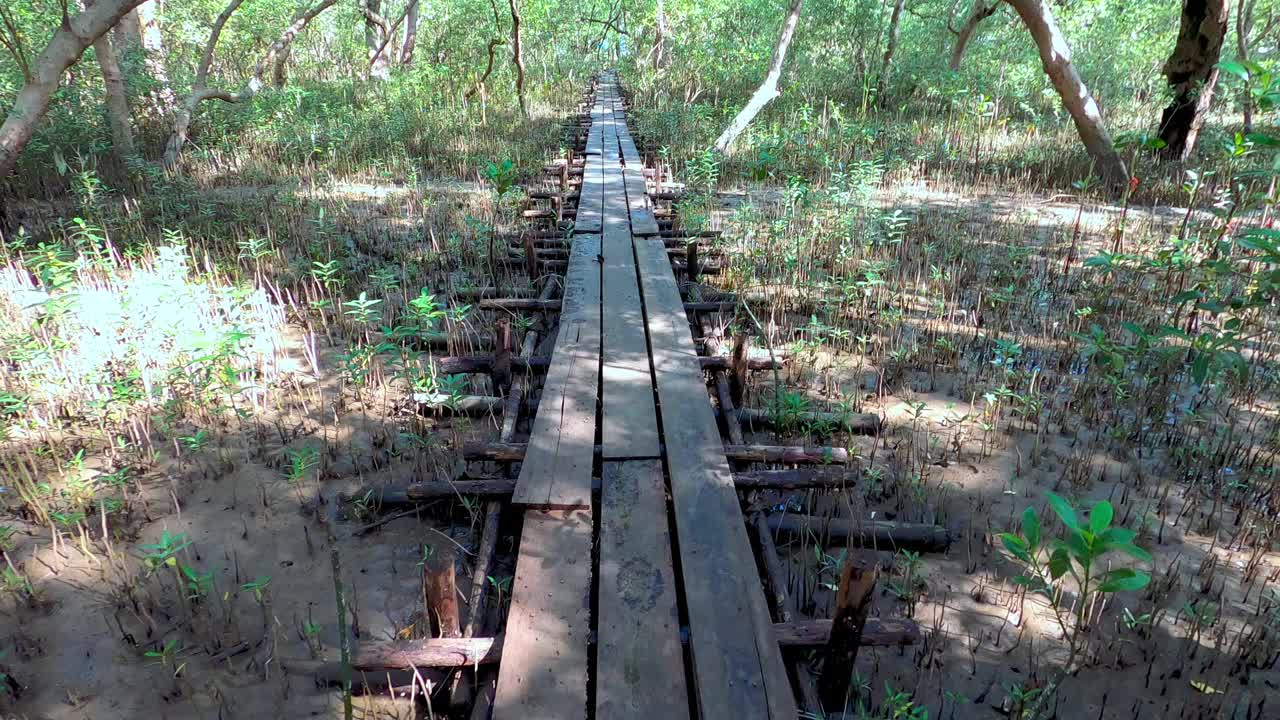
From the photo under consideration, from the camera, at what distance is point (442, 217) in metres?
7.21

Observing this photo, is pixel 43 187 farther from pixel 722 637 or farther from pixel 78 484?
pixel 722 637

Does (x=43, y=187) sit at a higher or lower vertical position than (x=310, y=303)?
higher

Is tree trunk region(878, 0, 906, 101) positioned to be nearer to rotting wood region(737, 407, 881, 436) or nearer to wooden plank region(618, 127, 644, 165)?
wooden plank region(618, 127, 644, 165)

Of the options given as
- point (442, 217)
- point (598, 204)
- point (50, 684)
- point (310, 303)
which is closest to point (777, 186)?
point (598, 204)

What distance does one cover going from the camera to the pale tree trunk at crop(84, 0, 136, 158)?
7.98 m

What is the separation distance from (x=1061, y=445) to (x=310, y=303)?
15.5 feet

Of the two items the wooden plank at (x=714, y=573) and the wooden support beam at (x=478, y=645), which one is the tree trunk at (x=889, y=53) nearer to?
the wooden plank at (x=714, y=573)

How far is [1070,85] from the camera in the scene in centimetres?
839

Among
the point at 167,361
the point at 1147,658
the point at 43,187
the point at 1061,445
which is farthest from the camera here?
the point at 43,187

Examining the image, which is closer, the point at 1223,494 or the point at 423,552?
the point at 423,552

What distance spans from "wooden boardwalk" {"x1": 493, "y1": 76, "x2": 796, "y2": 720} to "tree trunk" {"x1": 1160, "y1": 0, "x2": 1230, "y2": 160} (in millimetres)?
8347

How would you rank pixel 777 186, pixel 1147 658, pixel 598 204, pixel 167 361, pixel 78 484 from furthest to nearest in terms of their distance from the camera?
1. pixel 777 186
2. pixel 598 204
3. pixel 167 361
4. pixel 78 484
5. pixel 1147 658

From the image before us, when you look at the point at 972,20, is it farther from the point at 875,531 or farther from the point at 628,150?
the point at 875,531

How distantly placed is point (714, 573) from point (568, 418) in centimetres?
113
